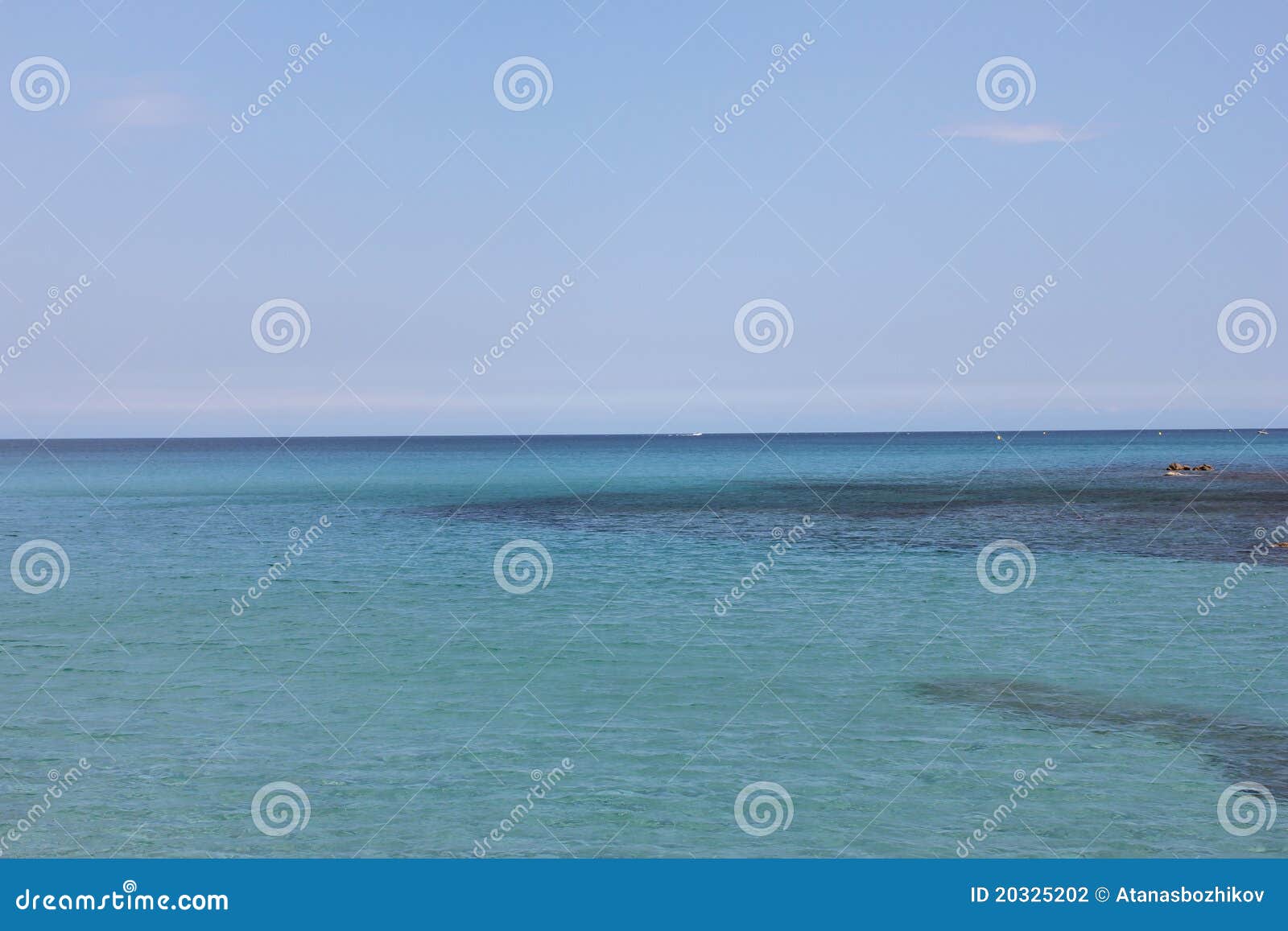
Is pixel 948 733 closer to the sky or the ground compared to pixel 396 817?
closer to the sky

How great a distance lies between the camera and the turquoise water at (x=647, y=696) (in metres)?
11.0

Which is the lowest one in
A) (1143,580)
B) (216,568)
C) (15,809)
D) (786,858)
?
(216,568)

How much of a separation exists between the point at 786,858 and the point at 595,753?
3.57 meters

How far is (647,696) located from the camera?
16.0 metres

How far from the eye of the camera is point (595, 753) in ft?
43.4

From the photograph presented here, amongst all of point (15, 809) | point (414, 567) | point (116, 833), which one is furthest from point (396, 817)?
point (414, 567)

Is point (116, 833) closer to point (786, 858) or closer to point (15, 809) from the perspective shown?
point (15, 809)

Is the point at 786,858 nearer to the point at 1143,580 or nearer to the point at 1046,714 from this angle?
the point at 1046,714

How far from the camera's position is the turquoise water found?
11.0 m

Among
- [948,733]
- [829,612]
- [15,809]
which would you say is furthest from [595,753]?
[829,612]

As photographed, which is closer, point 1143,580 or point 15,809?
point 15,809

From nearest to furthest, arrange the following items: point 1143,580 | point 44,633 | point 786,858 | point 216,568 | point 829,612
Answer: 1. point 786,858
2. point 44,633
3. point 829,612
4. point 1143,580
5. point 216,568

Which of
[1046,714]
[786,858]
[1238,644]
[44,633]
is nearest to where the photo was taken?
[786,858]

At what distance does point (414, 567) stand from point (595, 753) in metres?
19.5
